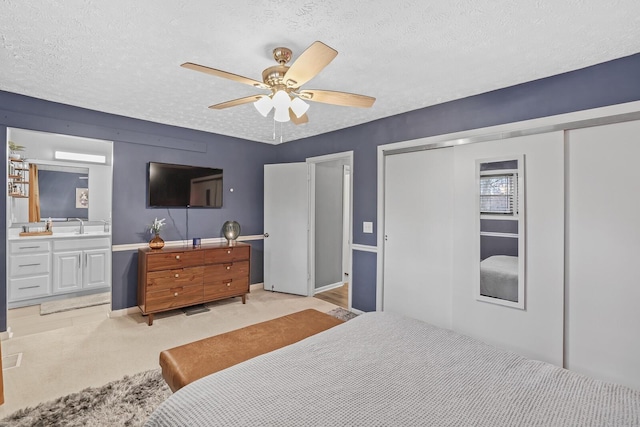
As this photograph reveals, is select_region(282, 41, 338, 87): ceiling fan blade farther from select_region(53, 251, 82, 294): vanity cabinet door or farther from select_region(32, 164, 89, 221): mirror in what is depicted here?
select_region(32, 164, 89, 221): mirror

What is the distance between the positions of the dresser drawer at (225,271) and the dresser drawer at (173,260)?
7.1 inches

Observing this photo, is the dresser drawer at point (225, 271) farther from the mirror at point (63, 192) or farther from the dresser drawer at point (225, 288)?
the mirror at point (63, 192)

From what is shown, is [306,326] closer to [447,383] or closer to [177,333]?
[447,383]

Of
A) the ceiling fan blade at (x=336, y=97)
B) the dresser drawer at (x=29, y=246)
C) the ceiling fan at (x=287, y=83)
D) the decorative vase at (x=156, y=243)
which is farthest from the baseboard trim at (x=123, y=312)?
the ceiling fan blade at (x=336, y=97)

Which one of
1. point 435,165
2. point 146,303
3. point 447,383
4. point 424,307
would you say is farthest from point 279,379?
point 146,303

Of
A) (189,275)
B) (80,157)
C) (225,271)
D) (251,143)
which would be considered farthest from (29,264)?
(251,143)

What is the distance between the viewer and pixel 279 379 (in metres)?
1.28

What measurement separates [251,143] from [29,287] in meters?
3.55

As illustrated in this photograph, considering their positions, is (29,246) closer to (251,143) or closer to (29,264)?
(29,264)

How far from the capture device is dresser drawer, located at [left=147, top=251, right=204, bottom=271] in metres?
3.48

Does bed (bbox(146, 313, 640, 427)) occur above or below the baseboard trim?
above

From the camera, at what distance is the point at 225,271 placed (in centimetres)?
407

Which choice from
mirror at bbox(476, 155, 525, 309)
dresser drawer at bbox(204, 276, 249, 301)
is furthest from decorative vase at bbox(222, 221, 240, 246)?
mirror at bbox(476, 155, 525, 309)

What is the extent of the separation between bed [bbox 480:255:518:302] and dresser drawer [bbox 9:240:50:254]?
537 cm
